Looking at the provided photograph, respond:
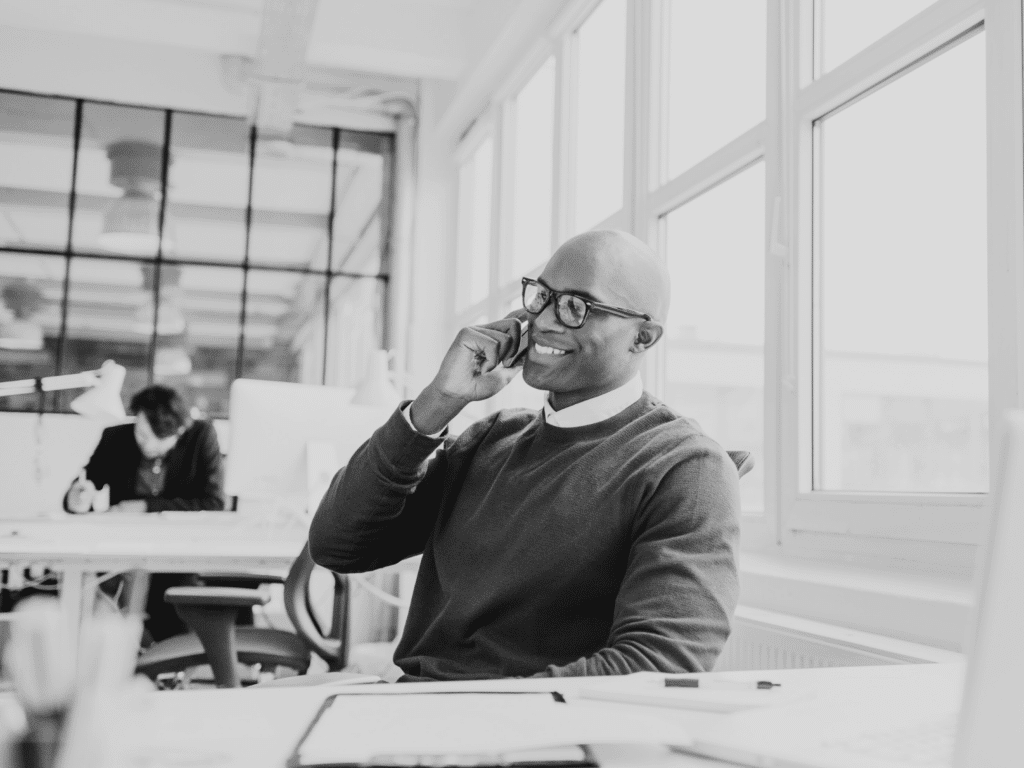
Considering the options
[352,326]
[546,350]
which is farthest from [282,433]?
[352,326]

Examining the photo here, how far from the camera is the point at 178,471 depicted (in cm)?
415

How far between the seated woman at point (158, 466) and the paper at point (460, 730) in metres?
3.47

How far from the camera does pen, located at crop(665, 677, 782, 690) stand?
95cm

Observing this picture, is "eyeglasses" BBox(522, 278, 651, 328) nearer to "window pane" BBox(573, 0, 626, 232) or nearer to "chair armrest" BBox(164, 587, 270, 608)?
"chair armrest" BBox(164, 587, 270, 608)

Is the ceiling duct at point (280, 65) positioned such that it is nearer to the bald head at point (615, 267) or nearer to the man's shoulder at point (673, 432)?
the bald head at point (615, 267)

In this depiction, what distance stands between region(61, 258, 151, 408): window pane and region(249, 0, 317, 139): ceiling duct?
1.26 metres

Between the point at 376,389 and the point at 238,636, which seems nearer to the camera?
the point at 238,636

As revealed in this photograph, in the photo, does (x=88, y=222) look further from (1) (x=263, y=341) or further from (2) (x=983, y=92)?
(2) (x=983, y=92)

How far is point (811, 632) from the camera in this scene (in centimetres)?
187

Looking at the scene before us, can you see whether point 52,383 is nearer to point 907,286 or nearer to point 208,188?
point 208,188

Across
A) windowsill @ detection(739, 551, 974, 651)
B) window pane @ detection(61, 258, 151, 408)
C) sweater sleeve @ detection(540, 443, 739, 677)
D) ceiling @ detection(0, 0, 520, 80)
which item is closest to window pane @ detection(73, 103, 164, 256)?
window pane @ detection(61, 258, 151, 408)

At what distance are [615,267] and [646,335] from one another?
131mm

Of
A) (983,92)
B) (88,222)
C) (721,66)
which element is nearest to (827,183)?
Result: (983,92)

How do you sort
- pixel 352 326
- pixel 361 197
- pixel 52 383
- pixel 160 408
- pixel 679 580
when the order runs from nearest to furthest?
pixel 679 580 → pixel 160 408 → pixel 52 383 → pixel 352 326 → pixel 361 197
